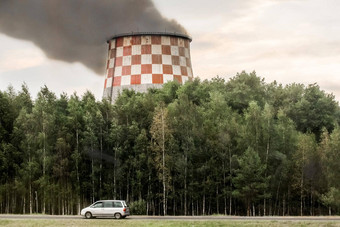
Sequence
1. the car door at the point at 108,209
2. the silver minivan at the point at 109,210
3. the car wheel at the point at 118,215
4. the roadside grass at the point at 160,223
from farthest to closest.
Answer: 1. the car door at the point at 108,209
2. the silver minivan at the point at 109,210
3. the car wheel at the point at 118,215
4. the roadside grass at the point at 160,223

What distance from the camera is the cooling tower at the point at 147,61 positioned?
5184 cm

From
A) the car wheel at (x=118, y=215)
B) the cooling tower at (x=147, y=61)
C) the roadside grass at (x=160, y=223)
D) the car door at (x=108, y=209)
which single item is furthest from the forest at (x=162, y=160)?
the roadside grass at (x=160, y=223)

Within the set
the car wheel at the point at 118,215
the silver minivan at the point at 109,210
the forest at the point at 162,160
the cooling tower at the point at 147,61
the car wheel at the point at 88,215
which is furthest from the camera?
the cooling tower at the point at 147,61

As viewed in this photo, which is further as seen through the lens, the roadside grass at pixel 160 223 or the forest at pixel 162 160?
the forest at pixel 162 160

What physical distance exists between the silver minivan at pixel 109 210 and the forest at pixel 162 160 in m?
8.10

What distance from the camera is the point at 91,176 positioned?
43594 mm

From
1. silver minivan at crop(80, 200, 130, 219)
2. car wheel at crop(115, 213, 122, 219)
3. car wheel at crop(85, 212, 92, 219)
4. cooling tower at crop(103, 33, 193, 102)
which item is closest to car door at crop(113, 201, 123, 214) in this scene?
silver minivan at crop(80, 200, 130, 219)

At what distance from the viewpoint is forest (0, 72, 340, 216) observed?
43.2 metres

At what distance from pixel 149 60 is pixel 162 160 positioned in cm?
1144

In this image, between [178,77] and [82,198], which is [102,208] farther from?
[178,77]

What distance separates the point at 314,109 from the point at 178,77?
12.4 meters

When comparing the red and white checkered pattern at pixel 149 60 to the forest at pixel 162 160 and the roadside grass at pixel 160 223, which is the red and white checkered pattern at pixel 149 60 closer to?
the forest at pixel 162 160

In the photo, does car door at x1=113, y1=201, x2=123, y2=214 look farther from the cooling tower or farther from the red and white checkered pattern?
the red and white checkered pattern

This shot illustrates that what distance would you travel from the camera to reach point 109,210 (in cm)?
3453
